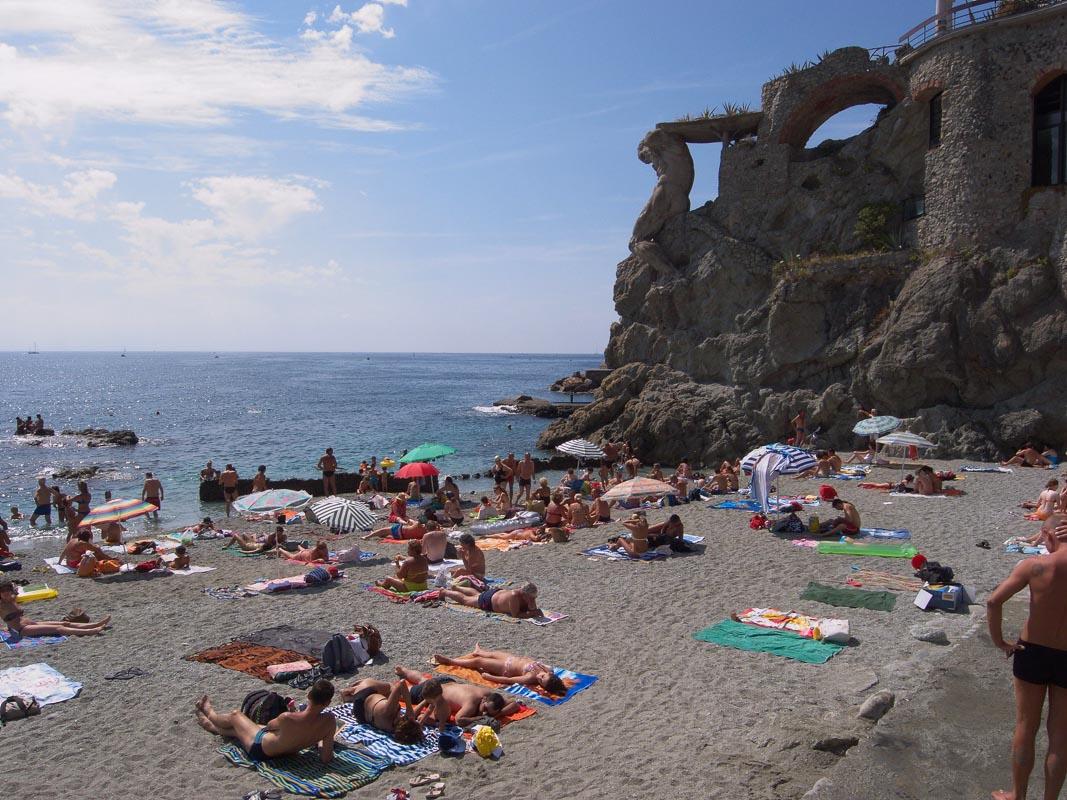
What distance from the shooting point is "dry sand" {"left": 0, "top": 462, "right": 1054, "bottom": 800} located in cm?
599

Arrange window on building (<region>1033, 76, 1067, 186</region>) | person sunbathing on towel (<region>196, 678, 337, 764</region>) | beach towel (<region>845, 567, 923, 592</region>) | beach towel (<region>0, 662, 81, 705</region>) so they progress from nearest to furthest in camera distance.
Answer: person sunbathing on towel (<region>196, 678, 337, 764</region>), beach towel (<region>0, 662, 81, 705</region>), beach towel (<region>845, 567, 923, 592</region>), window on building (<region>1033, 76, 1067, 186</region>)

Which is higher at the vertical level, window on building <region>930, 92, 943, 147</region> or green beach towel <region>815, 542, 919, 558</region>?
window on building <region>930, 92, 943, 147</region>

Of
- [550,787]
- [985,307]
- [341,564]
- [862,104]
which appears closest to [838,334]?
[985,307]

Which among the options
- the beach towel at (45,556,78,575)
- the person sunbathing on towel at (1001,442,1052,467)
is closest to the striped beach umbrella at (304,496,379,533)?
the beach towel at (45,556,78,575)

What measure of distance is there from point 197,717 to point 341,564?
661 cm

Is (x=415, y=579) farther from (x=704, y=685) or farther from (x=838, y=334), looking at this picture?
(x=838, y=334)

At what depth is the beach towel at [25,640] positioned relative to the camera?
31.3ft

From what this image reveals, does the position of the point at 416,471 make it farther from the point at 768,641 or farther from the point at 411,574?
the point at 768,641

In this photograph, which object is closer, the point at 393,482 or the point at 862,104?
the point at 393,482

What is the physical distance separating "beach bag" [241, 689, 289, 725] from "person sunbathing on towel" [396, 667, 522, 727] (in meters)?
1.14

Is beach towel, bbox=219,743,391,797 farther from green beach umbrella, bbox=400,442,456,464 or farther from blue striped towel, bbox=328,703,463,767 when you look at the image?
green beach umbrella, bbox=400,442,456,464

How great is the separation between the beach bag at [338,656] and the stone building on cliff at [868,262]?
22.3 metres

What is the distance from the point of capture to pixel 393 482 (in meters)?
24.9

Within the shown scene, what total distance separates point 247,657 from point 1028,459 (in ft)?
70.6
